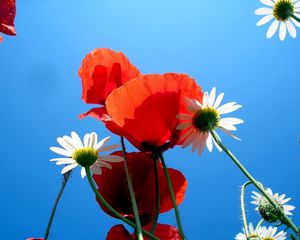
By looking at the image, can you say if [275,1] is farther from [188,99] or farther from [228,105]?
[188,99]

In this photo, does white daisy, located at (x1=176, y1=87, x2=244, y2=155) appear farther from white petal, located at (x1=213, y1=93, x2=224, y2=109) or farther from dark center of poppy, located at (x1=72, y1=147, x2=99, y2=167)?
dark center of poppy, located at (x1=72, y1=147, x2=99, y2=167)

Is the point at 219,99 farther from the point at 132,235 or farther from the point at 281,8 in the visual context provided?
the point at 281,8

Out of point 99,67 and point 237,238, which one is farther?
point 237,238

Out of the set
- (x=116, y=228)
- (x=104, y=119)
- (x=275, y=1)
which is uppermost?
(x=275, y=1)

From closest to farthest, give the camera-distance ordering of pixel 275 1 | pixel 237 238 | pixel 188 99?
1. pixel 188 99
2. pixel 275 1
3. pixel 237 238

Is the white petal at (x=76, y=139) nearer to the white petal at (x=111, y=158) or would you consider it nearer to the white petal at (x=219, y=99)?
the white petal at (x=111, y=158)

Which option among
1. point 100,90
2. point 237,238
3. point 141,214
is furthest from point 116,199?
point 237,238

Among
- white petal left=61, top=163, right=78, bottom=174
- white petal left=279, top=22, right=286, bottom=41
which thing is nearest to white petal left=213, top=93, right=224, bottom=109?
white petal left=61, top=163, right=78, bottom=174

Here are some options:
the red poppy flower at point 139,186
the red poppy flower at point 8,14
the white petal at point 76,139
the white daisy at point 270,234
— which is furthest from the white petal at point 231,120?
the white daisy at point 270,234
